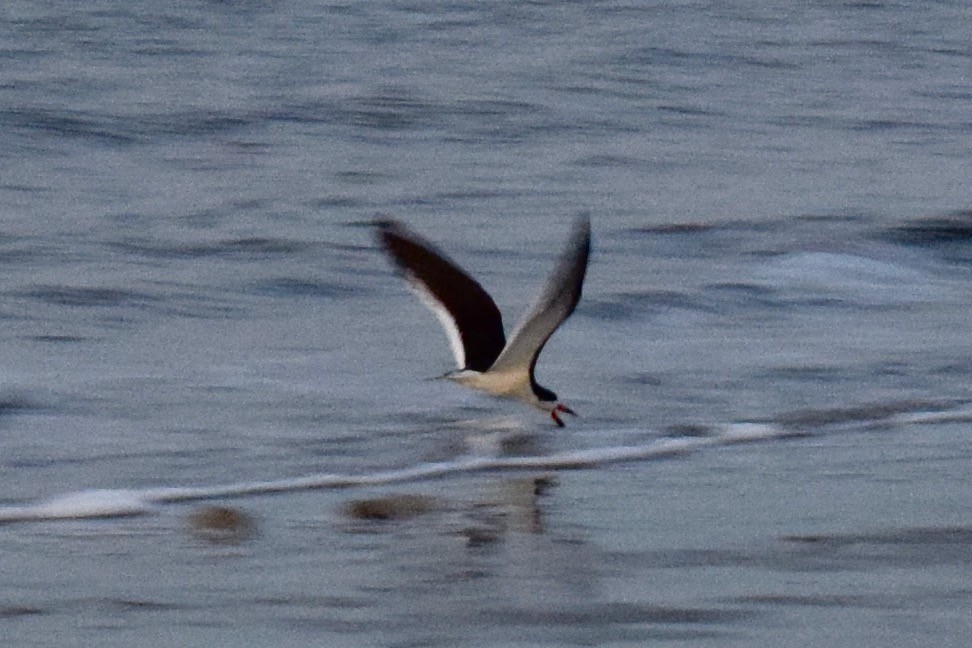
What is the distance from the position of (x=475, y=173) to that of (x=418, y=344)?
4.94m

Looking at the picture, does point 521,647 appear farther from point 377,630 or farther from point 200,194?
point 200,194

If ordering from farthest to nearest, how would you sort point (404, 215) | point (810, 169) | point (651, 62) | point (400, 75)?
1. point (651, 62)
2. point (400, 75)
3. point (810, 169)
4. point (404, 215)

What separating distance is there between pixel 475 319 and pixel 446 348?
1713mm

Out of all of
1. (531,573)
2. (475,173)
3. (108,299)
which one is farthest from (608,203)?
(531,573)

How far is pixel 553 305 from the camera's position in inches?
221

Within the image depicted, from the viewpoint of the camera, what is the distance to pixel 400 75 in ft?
52.8

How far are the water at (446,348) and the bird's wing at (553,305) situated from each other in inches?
10.4

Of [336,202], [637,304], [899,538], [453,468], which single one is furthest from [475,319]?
[336,202]

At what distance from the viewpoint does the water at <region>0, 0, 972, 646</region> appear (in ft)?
13.9

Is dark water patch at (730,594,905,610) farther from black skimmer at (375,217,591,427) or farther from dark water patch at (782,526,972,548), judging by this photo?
black skimmer at (375,217,591,427)

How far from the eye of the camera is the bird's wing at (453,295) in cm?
587

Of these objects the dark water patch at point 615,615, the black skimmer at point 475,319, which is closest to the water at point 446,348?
the dark water patch at point 615,615

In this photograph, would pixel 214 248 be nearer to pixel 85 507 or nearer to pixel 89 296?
pixel 89 296

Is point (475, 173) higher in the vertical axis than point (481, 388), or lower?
lower
